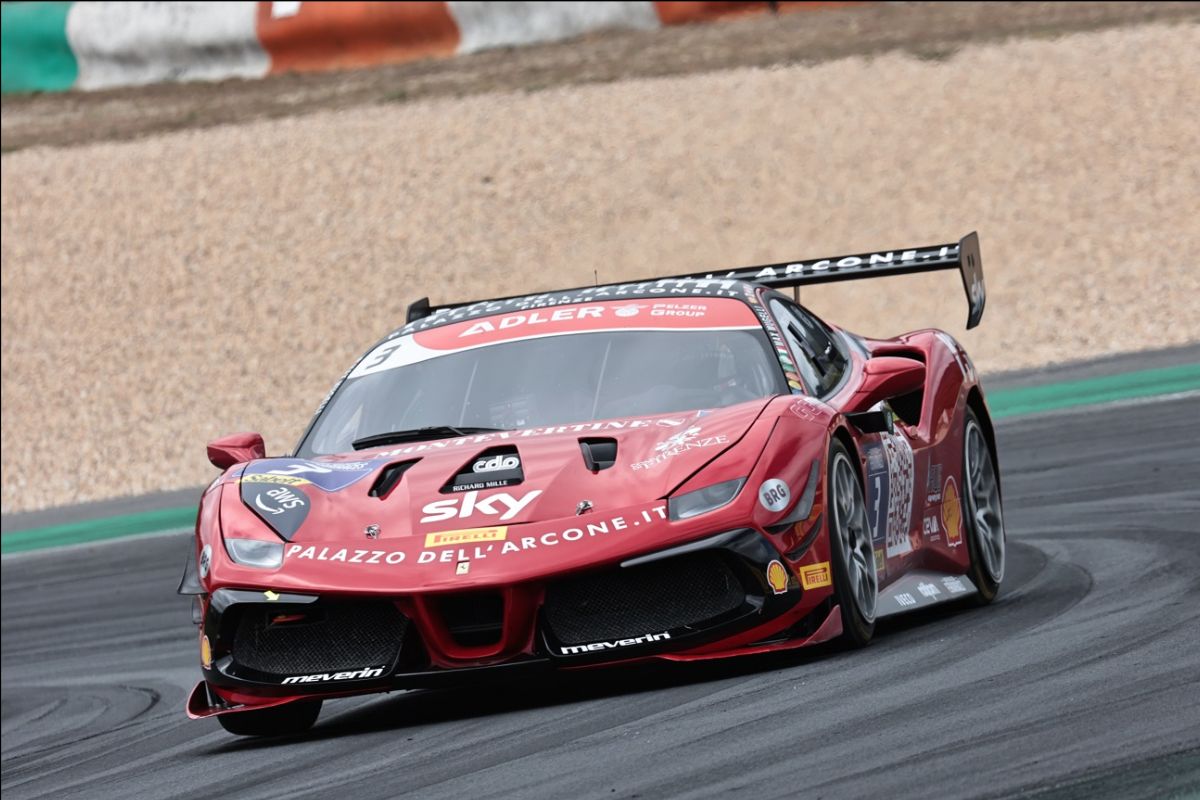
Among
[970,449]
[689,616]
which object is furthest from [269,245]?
[689,616]

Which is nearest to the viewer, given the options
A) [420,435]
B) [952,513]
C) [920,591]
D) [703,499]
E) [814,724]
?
[814,724]

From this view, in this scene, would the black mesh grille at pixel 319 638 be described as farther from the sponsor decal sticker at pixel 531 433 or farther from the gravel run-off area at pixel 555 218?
the gravel run-off area at pixel 555 218

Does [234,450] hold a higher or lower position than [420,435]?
lower

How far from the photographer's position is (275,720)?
19.6ft

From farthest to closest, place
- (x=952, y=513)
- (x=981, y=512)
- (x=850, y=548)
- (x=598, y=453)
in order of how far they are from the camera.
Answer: (x=981, y=512), (x=952, y=513), (x=850, y=548), (x=598, y=453)

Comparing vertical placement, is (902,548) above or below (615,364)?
below

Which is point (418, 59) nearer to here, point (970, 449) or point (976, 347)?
point (976, 347)

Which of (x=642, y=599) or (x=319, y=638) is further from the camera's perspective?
(x=319, y=638)

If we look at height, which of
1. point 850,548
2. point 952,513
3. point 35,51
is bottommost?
point 35,51

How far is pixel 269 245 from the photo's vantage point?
90.7ft

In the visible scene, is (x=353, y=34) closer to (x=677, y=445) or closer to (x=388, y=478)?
→ (x=388, y=478)

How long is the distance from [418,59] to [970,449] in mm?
26045

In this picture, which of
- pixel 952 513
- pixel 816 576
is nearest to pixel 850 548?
pixel 816 576

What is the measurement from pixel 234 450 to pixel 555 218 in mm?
20507
